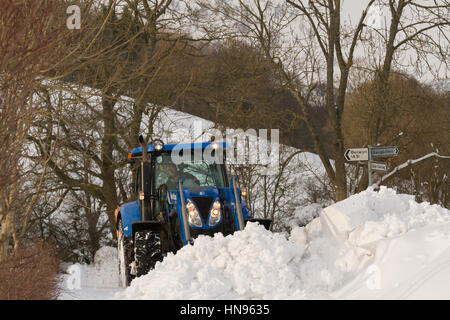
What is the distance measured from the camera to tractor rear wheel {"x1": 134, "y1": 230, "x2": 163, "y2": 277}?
24.1ft

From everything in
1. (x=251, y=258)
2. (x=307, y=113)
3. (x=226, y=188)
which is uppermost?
(x=307, y=113)

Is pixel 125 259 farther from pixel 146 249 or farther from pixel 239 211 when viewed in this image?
pixel 239 211

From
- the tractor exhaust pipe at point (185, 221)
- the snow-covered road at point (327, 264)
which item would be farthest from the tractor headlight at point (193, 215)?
the snow-covered road at point (327, 264)

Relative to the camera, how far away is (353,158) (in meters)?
10.2

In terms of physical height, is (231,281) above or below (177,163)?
below

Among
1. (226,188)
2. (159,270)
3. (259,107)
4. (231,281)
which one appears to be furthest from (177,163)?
(259,107)

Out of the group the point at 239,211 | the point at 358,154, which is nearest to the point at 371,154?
the point at 358,154

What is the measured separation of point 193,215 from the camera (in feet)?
23.5

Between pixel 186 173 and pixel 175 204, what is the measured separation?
0.73 m

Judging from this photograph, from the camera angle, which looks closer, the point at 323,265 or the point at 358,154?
the point at 323,265

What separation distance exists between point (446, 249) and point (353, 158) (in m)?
4.55

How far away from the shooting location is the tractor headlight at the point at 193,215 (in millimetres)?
7145

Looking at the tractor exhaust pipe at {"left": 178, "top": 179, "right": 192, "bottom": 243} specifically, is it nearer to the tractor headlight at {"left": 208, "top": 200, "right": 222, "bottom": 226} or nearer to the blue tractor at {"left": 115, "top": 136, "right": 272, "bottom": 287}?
the blue tractor at {"left": 115, "top": 136, "right": 272, "bottom": 287}
